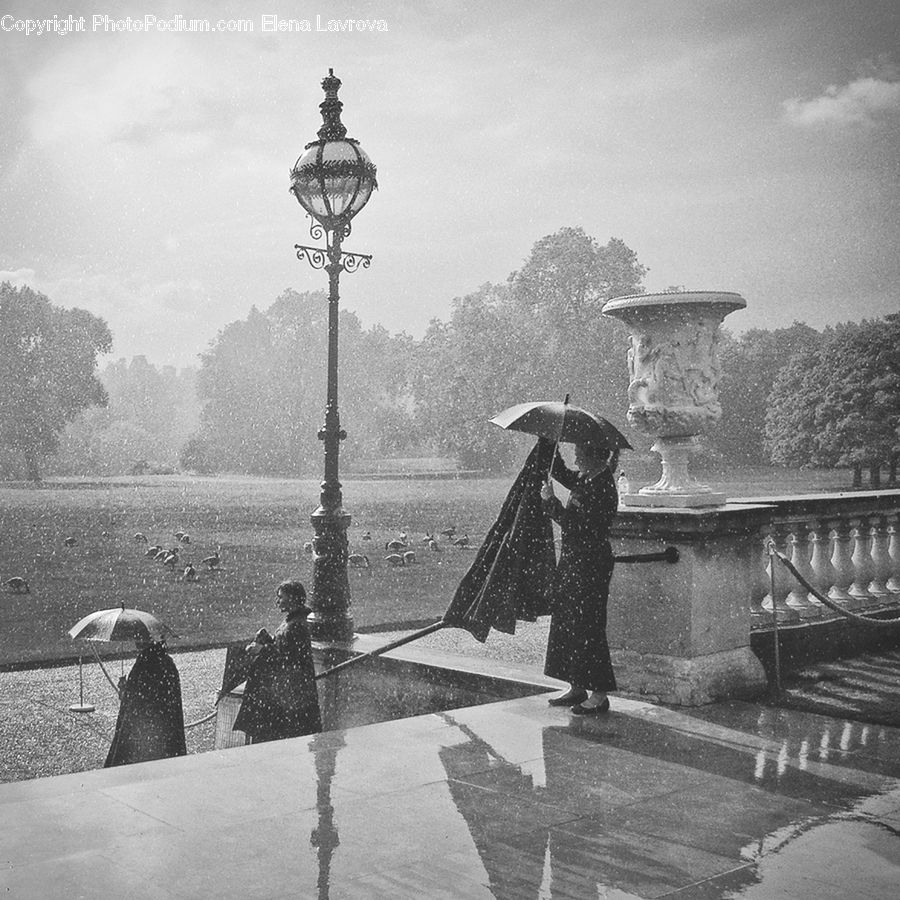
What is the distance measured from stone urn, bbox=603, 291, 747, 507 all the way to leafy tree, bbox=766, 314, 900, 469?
10703mm

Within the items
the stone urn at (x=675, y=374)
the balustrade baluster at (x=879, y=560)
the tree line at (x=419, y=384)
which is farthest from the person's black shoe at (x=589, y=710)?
the tree line at (x=419, y=384)

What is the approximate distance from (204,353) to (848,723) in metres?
16.3

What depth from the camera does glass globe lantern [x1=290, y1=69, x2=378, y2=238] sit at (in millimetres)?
8125

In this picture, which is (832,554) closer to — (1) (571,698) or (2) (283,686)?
(1) (571,698)

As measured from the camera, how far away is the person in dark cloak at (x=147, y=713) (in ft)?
19.7

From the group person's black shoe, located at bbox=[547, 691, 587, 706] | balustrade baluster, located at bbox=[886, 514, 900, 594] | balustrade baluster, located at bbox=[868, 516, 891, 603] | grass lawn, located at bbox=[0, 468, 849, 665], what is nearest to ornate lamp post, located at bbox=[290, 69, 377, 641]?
person's black shoe, located at bbox=[547, 691, 587, 706]

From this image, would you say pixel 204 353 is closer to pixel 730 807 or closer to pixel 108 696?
pixel 108 696

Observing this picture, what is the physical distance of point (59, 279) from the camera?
17250mm

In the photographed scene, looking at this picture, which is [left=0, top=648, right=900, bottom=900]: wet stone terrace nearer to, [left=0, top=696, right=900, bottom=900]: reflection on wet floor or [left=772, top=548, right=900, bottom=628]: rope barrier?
[left=0, top=696, right=900, bottom=900]: reflection on wet floor

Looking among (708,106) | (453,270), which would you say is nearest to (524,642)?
(708,106)

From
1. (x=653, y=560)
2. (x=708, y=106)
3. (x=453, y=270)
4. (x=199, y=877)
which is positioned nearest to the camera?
(x=199, y=877)

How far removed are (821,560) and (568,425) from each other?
2.53m

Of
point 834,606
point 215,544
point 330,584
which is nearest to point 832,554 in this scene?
point 834,606

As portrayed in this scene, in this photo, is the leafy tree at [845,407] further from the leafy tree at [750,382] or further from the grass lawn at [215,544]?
the grass lawn at [215,544]
